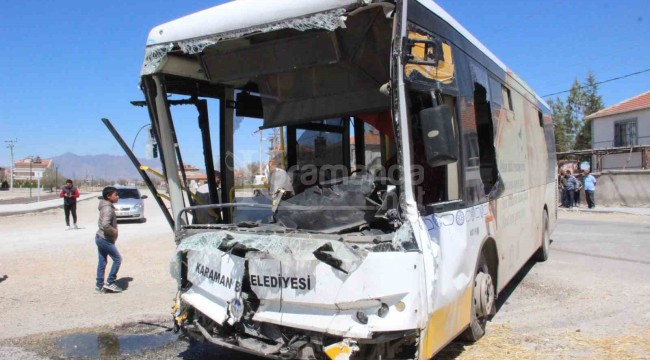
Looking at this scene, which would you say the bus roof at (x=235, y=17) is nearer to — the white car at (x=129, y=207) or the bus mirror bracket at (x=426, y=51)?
the bus mirror bracket at (x=426, y=51)

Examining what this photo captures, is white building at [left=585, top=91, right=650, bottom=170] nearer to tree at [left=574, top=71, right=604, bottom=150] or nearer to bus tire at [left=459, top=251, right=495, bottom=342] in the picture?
tree at [left=574, top=71, right=604, bottom=150]

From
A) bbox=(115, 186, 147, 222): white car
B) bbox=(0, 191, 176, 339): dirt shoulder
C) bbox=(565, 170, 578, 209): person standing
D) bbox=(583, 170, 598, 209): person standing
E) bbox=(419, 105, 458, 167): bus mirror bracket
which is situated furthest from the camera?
bbox=(565, 170, 578, 209): person standing

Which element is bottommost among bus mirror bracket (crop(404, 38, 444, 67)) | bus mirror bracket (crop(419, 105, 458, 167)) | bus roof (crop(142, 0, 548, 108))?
bus mirror bracket (crop(419, 105, 458, 167))

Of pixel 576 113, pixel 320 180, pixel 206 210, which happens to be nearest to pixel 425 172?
pixel 320 180

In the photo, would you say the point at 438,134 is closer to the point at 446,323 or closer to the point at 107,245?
the point at 446,323

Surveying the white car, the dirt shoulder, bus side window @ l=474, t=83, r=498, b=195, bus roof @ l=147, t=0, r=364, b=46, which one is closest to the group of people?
the dirt shoulder

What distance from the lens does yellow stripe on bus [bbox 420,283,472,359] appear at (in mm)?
3807

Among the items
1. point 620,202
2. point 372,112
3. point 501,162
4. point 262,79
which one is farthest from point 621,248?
point 620,202

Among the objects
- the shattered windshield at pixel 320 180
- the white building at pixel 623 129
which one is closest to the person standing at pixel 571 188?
the white building at pixel 623 129

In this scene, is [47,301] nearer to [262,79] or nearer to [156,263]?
[156,263]

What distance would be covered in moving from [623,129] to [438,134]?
34.8 metres

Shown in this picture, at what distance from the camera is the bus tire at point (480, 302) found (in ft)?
16.6

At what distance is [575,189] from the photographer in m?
24.8

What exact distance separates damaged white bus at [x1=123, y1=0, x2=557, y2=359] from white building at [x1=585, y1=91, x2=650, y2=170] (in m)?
27.8
